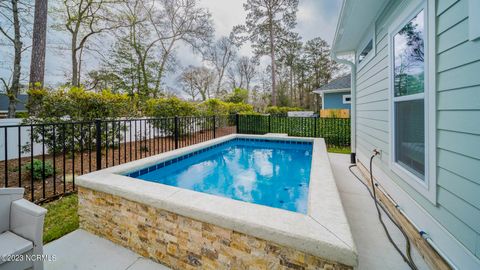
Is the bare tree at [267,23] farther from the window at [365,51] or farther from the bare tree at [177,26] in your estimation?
the window at [365,51]

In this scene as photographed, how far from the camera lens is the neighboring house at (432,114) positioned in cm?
140

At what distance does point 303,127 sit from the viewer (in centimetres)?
902

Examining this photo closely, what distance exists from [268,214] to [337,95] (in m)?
16.3

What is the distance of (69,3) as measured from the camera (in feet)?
32.6

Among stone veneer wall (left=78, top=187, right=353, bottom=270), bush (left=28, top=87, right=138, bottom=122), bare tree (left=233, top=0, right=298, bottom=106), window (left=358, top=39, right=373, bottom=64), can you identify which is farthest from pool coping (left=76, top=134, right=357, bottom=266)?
bare tree (left=233, top=0, right=298, bottom=106)

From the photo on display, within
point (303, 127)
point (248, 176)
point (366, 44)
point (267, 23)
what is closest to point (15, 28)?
point (248, 176)

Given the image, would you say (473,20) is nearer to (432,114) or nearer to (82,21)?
(432,114)

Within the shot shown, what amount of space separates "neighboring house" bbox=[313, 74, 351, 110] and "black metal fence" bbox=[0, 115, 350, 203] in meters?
7.98

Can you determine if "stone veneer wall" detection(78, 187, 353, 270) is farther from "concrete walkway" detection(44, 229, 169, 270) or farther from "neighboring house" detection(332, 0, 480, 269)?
"neighboring house" detection(332, 0, 480, 269)

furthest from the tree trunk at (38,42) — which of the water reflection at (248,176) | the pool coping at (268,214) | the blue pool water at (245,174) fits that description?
the pool coping at (268,214)

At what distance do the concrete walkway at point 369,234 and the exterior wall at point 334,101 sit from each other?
13.5 m

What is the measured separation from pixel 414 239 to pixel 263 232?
5.66 feet

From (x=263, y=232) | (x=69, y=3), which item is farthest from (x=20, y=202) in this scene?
(x=69, y=3)

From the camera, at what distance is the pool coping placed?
4.33 ft
